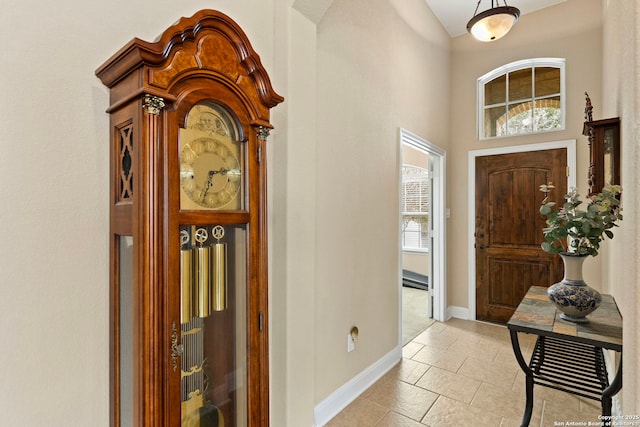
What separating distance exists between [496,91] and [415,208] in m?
2.93

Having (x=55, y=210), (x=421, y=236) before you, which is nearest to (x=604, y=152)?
(x=55, y=210)

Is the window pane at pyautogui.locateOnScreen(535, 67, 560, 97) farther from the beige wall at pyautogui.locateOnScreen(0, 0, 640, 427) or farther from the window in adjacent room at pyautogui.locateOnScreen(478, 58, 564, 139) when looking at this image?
the beige wall at pyautogui.locateOnScreen(0, 0, 640, 427)

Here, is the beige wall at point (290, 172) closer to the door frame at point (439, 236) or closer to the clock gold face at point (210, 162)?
the clock gold face at point (210, 162)

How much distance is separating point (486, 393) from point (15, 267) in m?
2.87

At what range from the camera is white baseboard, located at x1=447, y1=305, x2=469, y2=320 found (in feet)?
13.8

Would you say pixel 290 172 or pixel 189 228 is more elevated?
pixel 290 172

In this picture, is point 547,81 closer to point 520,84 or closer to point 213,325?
point 520,84

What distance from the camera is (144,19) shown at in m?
1.21

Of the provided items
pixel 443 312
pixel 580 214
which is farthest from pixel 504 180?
pixel 580 214

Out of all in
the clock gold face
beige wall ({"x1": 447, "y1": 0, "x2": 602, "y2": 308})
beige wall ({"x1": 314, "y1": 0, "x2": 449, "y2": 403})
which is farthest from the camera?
beige wall ({"x1": 447, "y1": 0, "x2": 602, "y2": 308})

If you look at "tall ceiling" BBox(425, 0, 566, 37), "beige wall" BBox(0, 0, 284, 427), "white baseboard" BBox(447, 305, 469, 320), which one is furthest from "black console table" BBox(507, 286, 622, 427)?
"tall ceiling" BBox(425, 0, 566, 37)

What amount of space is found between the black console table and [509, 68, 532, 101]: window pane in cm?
255

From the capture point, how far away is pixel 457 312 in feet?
14.0

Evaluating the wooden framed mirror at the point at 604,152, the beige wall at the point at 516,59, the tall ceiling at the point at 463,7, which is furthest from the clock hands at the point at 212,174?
the beige wall at the point at 516,59
